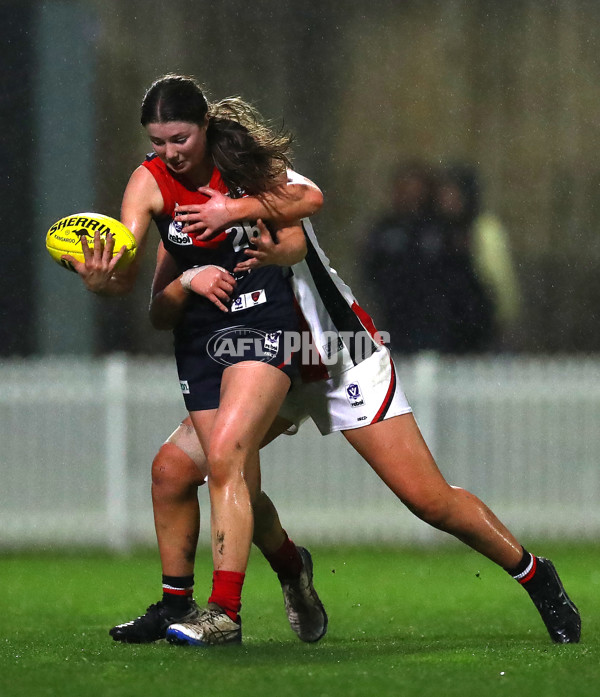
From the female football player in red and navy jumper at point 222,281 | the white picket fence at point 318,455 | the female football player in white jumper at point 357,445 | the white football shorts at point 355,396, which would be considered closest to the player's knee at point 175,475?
the female football player in white jumper at point 357,445

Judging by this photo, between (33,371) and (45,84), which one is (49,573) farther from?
(45,84)

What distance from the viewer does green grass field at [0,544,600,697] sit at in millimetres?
4105

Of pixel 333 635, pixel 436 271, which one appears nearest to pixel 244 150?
pixel 333 635

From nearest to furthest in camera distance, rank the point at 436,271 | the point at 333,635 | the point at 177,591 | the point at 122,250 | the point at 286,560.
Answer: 1. the point at 122,250
2. the point at 177,591
3. the point at 286,560
4. the point at 333,635
5. the point at 436,271

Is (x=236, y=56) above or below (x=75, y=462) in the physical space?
above

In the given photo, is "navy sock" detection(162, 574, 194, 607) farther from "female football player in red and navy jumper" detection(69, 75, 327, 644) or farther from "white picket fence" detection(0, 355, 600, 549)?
"white picket fence" detection(0, 355, 600, 549)

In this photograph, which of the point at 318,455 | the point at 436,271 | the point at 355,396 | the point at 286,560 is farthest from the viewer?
the point at 436,271

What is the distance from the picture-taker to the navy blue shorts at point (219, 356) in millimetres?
4828

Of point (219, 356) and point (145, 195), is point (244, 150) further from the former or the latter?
point (219, 356)

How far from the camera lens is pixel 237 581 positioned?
4.65m

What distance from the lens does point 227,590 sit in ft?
15.2

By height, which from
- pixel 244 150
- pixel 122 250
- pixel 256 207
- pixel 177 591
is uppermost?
pixel 244 150

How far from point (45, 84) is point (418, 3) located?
4.30m

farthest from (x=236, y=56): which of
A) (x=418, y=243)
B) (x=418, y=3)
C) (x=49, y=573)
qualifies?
(x=49, y=573)
